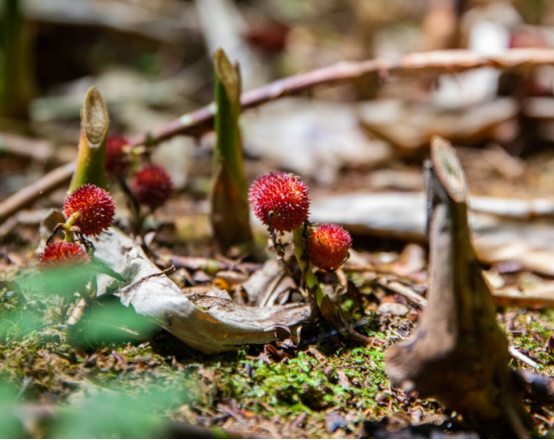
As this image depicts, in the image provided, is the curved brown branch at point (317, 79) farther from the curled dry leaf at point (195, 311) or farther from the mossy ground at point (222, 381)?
the mossy ground at point (222, 381)

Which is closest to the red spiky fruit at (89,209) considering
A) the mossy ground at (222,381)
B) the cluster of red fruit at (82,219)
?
the cluster of red fruit at (82,219)

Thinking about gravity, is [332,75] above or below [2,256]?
above

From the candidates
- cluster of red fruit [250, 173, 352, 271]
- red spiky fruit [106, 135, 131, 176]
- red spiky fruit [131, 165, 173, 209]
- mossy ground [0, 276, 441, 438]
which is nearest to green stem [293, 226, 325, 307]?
cluster of red fruit [250, 173, 352, 271]

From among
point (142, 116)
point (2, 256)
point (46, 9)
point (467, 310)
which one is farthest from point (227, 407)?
point (46, 9)

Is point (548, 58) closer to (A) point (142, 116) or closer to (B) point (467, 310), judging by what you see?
(B) point (467, 310)

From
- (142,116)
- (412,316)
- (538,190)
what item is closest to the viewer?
(412,316)

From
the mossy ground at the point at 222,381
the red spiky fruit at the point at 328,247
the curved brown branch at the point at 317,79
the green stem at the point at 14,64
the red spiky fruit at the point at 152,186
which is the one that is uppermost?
the green stem at the point at 14,64

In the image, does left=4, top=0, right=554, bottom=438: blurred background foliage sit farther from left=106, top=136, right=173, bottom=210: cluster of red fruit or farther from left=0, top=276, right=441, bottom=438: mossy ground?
left=106, top=136, right=173, bottom=210: cluster of red fruit
